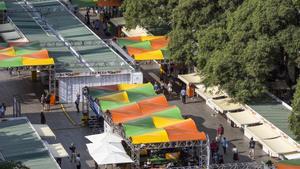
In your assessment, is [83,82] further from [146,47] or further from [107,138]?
[107,138]

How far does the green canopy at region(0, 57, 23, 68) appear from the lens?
177ft

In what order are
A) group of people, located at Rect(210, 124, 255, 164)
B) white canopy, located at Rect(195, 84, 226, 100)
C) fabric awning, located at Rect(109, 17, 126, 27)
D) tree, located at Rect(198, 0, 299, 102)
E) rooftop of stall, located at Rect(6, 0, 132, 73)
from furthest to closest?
fabric awning, located at Rect(109, 17, 126, 27) → rooftop of stall, located at Rect(6, 0, 132, 73) → white canopy, located at Rect(195, 84, 226, 100) → tree, located at Rect(198, 0, 299, 102) → group of people, located at Rect(210, 124, 255, 164)

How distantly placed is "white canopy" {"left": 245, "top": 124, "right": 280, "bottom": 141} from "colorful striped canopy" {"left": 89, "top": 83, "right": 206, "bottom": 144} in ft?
14.0

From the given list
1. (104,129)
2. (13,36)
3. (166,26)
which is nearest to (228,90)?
(104,129)

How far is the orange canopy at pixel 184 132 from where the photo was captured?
43.2 m

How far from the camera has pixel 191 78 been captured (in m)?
57.1

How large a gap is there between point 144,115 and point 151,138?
369cm

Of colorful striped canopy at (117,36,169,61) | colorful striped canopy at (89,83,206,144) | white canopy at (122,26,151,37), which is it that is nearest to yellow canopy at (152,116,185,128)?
colorful striped canopy at (89,83,206,144)

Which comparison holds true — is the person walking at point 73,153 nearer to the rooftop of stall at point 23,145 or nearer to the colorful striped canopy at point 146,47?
the rooftop of stall at point 23,145

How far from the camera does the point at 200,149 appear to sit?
4409 centimetres

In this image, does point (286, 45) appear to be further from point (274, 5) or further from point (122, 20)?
point (122, 20)

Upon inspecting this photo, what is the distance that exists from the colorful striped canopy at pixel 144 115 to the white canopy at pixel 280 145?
408 centimetres

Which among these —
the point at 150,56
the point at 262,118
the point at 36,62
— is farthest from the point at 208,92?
the point at 36,62

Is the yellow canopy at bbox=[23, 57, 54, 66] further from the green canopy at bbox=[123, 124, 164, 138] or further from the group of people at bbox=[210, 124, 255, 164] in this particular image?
the group of people at bbox=[210, 124, 255, 164]
